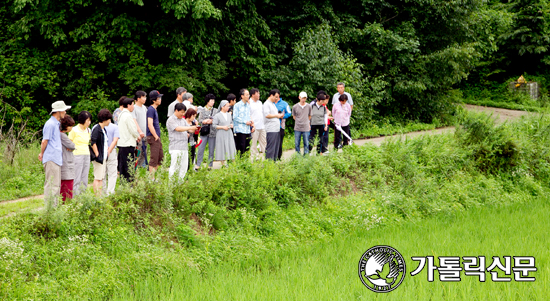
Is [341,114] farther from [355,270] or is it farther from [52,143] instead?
[52,143]

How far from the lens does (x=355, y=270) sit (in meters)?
7.16

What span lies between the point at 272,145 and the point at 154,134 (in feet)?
10.5

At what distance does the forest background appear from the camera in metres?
19.5

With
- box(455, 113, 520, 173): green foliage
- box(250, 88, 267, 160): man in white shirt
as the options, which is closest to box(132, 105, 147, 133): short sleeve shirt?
box(250, 88, 267, 160): man in white shirt

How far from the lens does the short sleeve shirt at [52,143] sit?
335 inches

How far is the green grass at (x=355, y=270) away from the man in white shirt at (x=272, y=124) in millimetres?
4135

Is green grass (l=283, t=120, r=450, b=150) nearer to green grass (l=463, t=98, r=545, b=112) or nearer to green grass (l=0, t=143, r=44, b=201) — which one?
green grass (l=0, t=143, r=44, b=201)

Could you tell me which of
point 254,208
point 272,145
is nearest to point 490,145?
point 272,145

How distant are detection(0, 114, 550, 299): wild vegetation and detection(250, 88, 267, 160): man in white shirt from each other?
202 centimetres

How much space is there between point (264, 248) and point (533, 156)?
9.10m

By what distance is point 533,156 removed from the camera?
14180 mm

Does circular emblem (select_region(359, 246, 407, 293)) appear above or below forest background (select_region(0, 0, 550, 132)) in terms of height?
below

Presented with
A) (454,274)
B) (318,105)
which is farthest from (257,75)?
(454,274)

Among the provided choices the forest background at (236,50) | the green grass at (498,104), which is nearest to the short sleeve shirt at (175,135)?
the forest background at (236,50)
